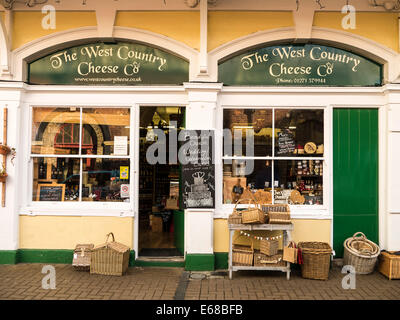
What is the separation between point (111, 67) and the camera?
6676 millimetres

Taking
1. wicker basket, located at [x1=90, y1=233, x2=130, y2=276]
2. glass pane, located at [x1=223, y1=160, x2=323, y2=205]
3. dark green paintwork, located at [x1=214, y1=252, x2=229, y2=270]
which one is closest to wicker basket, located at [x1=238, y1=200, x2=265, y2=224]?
glass pane, located at [x1=223, y1=160, x2=323, y2=205]

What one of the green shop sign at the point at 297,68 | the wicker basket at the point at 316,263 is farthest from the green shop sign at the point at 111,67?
the wicker basket at the point at 316,263

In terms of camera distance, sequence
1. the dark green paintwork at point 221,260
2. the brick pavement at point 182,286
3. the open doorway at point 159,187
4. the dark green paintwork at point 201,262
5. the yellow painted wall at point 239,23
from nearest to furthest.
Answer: the brick pavement at point 182,286
the dark green paintwork at point 201,262
the dark green paintwork at point 221,260
the yellow painted wall at point 239,23
the open doorway at point 159,187

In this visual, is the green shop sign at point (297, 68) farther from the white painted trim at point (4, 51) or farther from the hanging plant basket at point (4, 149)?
the hanging plant basket at point (4, 149)

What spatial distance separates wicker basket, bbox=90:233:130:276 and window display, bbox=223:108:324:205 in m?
2.10

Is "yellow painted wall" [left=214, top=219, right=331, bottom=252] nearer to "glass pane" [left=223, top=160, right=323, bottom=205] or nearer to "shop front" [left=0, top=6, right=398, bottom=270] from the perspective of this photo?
"shop front" [left=0, top=6, right=398, bottom=270]

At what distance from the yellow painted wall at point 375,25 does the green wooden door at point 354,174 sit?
4.29 feet

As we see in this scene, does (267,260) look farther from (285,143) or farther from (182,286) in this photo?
(285,143)

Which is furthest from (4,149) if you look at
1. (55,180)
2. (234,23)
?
(234,23)

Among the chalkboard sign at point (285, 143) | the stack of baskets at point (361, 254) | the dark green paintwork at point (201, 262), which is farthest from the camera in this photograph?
the chalkboard sign at point (285, 143)

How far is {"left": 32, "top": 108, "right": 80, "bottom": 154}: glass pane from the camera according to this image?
679 centimetres

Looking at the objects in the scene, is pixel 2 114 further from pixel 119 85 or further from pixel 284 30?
pixel 284 30

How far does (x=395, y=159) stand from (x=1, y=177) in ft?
23.2

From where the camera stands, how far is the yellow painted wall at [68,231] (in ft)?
21.4
